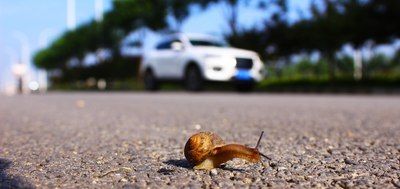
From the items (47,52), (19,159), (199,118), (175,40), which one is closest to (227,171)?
(19,159)

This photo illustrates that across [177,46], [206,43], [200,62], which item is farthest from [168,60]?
[200,62]

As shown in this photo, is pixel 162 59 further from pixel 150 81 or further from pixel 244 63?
pixel 244 63

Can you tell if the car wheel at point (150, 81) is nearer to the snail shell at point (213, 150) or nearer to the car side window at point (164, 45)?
the car side window at point (164, 45)

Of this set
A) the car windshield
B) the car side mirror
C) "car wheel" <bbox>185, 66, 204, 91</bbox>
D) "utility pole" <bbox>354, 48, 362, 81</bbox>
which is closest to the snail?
"car wheel" <bbox>185, 66, 204, 91</bbox>

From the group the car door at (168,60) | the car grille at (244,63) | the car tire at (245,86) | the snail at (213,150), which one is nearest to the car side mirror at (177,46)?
the car door at (168,60)

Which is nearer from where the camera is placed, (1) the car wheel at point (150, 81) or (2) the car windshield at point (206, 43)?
(2) the car windshield at point (206, 43)

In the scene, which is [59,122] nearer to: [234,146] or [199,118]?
[199,118]
